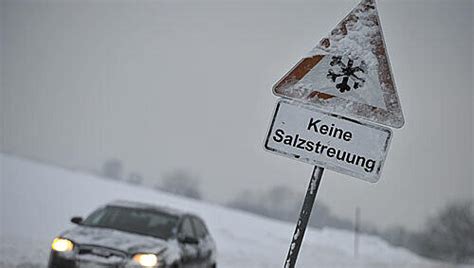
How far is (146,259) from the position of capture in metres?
7.82

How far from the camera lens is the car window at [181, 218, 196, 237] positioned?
9488 mm

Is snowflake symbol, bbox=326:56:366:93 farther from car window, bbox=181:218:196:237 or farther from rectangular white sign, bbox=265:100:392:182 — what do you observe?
car window, bbox=181:218:196:237

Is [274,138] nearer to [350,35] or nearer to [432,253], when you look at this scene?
[350,35]

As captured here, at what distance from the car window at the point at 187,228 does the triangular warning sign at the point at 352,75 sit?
625 cm

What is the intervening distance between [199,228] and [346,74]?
7277mm

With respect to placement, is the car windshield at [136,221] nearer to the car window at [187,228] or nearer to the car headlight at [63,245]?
the car window at [187,228]

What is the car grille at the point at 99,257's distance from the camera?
7.63m

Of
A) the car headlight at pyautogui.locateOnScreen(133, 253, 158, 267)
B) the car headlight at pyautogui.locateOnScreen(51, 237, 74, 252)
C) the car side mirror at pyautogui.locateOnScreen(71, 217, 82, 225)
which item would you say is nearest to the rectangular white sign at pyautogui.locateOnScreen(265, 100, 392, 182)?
the car headlight at pyautogui.locateOnScreen(133, 253, 158, 267)

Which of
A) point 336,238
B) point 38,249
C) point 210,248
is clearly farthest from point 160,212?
point 336,238

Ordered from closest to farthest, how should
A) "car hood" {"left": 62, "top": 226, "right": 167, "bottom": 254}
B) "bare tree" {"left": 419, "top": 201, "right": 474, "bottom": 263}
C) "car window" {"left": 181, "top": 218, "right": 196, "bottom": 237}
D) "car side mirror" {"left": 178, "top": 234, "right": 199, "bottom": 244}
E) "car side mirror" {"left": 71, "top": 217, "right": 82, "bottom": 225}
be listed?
"car hood" {"left": 62, "top": 226, "right": 167, "bottom": 254}, "car side mirror" {"left": 178, "top": 234, "right": 199, "bottom": 244}, "car side mirror" {"left": 71, "top": 217, "right": 82, "bottom": 225}, "car window" {"left": 181, "top": 218, "right": 196, "bottom": 237}, "bare tree" {"left": 419, "top": 201, "right": 474, "bottom": 263}

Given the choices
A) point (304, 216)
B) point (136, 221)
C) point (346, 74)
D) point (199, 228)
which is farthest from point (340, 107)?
point (199, 228)

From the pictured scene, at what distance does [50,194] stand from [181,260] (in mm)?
20415

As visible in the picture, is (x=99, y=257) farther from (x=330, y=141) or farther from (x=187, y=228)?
(x=330, y=141)

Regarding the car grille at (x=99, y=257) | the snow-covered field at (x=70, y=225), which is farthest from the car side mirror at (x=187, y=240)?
the snow-covered field at (x=70, y=225)
